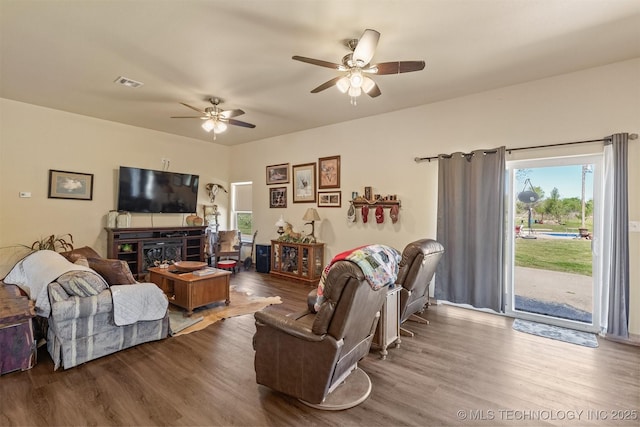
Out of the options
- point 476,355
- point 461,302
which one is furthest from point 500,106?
point 476,355

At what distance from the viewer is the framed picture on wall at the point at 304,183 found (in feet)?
20.2

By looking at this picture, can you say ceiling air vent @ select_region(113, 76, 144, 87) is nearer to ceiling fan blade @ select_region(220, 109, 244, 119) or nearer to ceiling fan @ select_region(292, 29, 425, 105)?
ceiling fan blade @ select_region(220, 109, 244, 119)

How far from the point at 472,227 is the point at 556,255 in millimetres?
1039

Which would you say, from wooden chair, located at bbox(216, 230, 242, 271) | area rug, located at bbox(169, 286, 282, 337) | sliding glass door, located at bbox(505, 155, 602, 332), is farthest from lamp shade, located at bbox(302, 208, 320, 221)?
sliding glass door, located at bbox(505, 155, 602, 332)

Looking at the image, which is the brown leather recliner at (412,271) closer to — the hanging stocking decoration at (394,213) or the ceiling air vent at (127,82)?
the hanging stocking decoration at (394,213)

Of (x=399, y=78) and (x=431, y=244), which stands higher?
(x=399, y=78)

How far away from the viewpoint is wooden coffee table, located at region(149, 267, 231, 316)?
12.4ft

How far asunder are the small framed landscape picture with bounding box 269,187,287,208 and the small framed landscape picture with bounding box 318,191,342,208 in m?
1.02

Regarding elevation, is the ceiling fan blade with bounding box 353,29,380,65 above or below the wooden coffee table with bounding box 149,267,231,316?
above

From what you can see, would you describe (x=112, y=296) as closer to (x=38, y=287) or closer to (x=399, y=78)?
(x=38, y=287)

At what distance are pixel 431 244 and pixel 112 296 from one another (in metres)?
3.31

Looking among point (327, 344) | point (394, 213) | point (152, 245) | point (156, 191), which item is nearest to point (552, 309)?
point (394, 213)

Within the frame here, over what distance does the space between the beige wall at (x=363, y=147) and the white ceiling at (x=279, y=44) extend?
0.96ft

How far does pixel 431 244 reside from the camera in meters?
3.43
